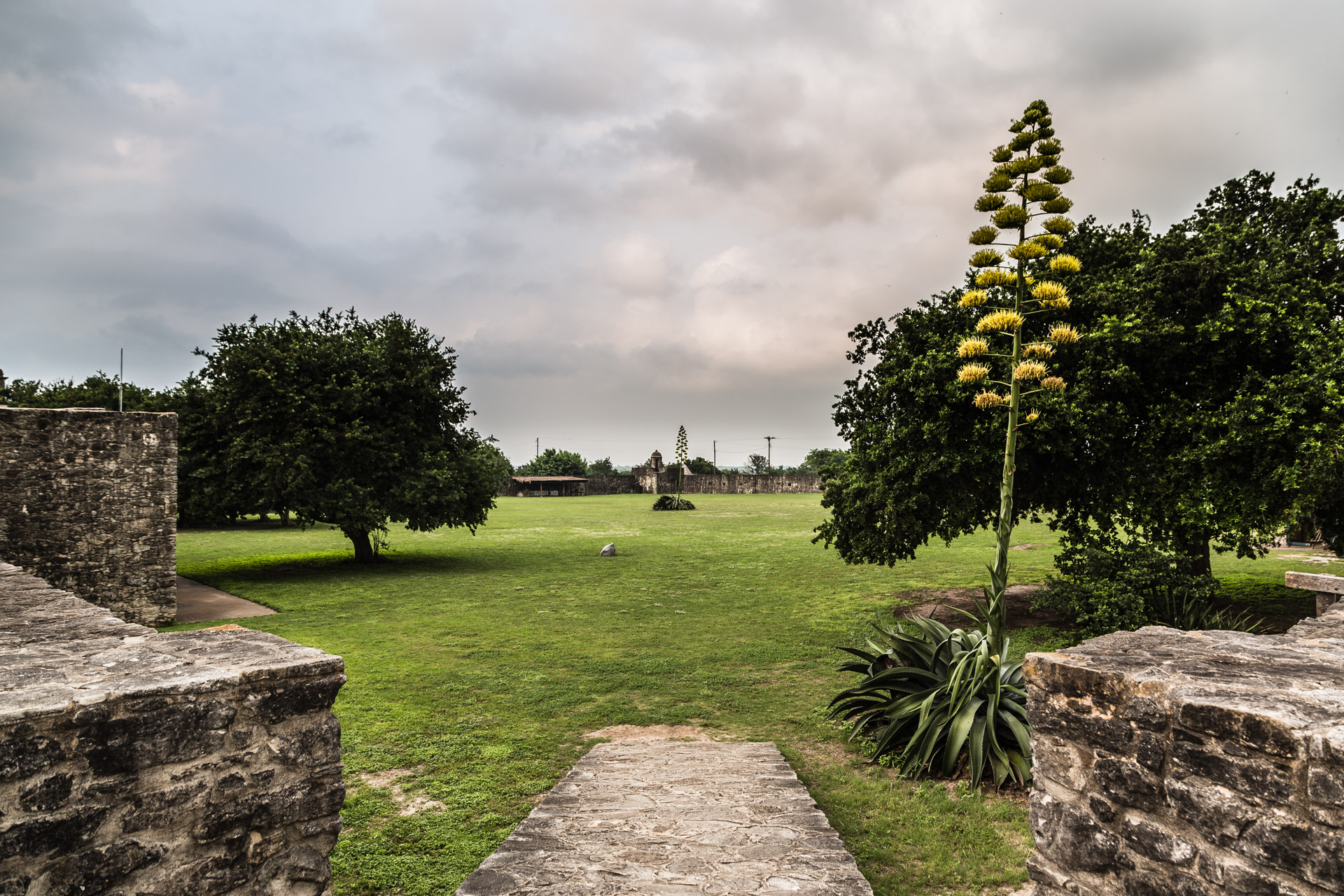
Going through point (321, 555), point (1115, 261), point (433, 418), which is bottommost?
point (321, 555)

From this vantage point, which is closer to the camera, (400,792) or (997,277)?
(400,792)

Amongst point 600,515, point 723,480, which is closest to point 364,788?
point 600,515

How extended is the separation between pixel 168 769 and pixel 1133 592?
28.6ft

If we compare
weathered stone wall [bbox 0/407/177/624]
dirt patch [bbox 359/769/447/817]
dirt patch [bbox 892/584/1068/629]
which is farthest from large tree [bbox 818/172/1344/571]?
weathered stone wall [bbox 0/407/177/624]

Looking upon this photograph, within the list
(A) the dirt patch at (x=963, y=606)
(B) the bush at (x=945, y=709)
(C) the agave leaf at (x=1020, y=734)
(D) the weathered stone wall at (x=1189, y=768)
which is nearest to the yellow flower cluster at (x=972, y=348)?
(B) the bush at (x=945, y=709)

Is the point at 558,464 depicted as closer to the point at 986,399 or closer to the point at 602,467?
the point at 602,467

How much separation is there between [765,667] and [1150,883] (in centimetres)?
532

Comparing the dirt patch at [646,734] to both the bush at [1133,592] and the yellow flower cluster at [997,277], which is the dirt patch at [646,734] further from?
the bush at [1133,592]

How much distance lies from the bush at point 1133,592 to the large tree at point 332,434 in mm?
11348

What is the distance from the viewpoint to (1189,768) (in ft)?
7.89

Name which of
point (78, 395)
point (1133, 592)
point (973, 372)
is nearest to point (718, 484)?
point (78, 395)

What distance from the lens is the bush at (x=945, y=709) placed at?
4695 millimetres

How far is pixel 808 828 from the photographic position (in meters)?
3.54

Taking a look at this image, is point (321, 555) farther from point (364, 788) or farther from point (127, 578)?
point (364, 788)
